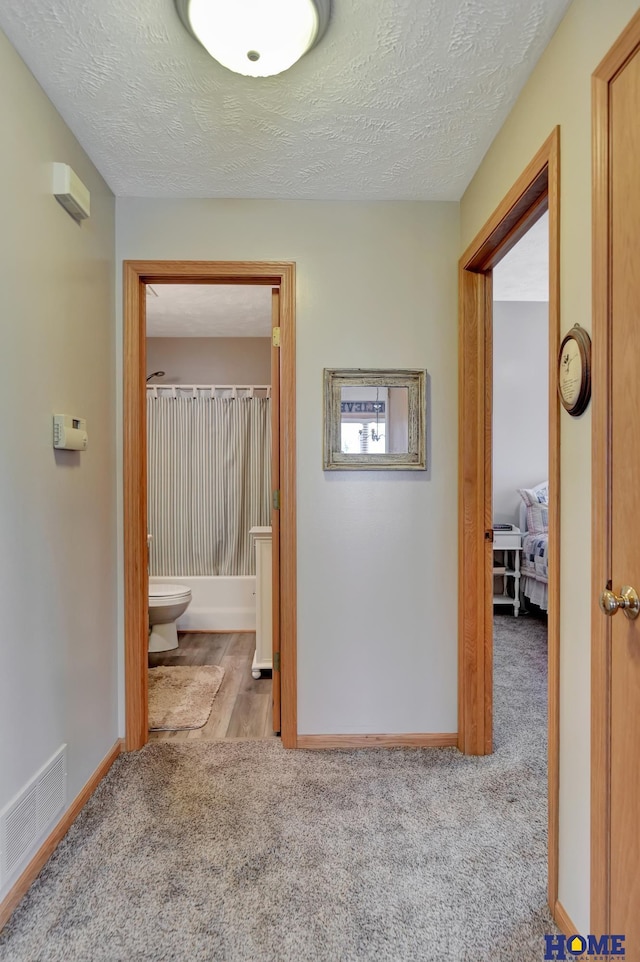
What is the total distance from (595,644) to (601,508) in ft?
1.05

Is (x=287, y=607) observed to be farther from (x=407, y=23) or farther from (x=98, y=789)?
(x=407, y=23)

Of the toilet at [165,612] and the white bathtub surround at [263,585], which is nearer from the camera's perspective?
the white bathtub surround at [263,585]

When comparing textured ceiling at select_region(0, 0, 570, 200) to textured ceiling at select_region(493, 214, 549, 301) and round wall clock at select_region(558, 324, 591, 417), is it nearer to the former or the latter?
round wall clock at select_region(558, 324, 591, 417)

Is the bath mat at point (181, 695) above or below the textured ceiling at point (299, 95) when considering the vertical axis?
below

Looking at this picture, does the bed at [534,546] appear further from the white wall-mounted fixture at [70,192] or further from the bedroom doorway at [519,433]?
the white wall-mounted fixture at [70,192]

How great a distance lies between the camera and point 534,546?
4074mm

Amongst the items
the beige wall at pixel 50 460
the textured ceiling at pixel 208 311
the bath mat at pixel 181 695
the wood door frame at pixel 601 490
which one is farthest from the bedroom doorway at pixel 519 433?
the beige wall at pixel 50 460

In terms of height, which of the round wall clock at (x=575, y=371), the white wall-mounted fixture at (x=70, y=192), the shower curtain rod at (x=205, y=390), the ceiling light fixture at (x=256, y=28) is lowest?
the round wall clock at (x=575, y=371)

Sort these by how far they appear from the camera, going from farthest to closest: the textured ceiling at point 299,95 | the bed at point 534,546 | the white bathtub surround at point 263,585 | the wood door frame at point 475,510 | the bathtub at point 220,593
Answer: the bathtub at point 220,593 → the bed at point 534,546 → the white bathtub surround at point 263,585 → the wood door frame at point 475,510 → the textured ceiling at point 299,95

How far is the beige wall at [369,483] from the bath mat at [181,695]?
26.1 inches

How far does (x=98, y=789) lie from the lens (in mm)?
1906

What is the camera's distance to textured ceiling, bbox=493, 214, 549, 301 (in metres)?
2.88

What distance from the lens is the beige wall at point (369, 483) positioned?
2182 mm

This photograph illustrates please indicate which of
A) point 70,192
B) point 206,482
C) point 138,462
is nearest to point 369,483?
point 138,462
